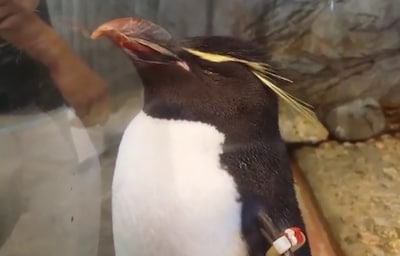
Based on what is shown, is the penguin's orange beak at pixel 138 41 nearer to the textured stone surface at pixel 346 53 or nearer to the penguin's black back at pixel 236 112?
the penguin's black back at pixel 236 112

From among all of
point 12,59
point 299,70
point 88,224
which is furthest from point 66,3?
point 299,70

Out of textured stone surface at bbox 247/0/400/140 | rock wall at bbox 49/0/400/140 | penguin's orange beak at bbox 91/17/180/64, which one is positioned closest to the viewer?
penguin's orange beak at bbox 91/17/180/64

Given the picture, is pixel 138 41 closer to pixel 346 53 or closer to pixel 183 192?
pixel 183 192

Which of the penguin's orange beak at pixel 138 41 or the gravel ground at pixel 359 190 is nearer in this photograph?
the penguin's orange beak at pixel 138 41

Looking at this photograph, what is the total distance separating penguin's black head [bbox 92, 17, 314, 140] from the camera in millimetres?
480

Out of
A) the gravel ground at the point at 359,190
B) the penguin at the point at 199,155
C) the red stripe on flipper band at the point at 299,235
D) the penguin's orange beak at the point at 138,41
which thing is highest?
the penguin's orange beak at the point at 138,41

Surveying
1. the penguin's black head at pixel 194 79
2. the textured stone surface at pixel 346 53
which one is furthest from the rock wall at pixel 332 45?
the penguin's black head at pixel 194 79

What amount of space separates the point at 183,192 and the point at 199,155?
0.08 ft

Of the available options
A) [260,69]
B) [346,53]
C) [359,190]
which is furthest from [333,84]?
[260,69]

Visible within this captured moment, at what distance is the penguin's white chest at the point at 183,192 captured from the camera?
0.48 meters

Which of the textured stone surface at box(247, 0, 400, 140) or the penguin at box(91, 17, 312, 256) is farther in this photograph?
the textured stone surface at box(247, 0, 400, 140)

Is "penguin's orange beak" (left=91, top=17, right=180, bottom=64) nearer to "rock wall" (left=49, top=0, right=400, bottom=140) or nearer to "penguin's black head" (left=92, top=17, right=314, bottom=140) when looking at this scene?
"penguin's black head" (left=92, top=17, right=314, bottom=140)

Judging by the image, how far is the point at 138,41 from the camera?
477mm

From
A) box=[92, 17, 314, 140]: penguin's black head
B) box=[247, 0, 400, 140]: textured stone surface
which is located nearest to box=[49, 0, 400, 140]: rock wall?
box=[247, 0, 400, 140]: textured stone surface
